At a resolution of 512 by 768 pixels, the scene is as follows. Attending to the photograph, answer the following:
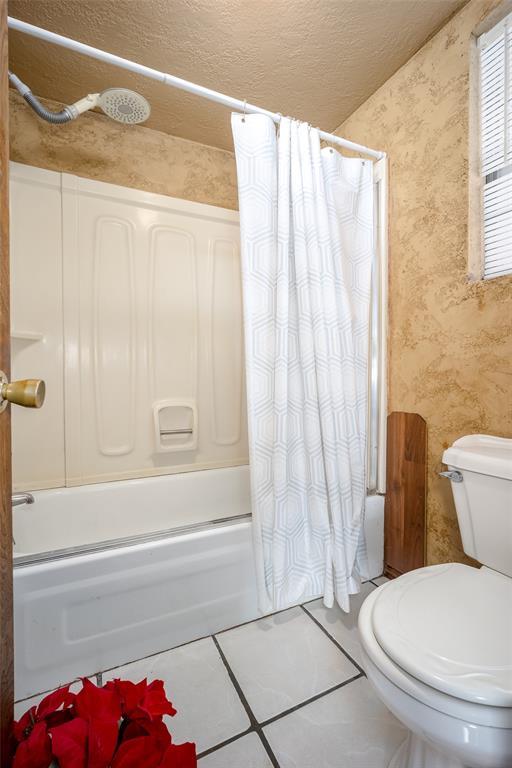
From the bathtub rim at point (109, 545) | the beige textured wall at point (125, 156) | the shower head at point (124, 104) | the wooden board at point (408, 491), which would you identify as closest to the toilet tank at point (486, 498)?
the wooden board at point (408, 491)

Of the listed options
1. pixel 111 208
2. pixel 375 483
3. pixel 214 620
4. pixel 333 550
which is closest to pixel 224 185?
pixel 111 208

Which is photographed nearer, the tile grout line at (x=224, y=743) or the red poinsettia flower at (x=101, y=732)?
the red poinsettia flower at (x=101, y=732)

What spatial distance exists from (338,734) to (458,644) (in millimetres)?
515

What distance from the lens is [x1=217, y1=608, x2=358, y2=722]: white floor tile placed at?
107 centimetres

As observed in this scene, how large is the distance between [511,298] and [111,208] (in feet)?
6.12

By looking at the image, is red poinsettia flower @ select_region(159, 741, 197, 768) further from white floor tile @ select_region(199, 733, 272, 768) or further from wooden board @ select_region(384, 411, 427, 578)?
wooden board @ select_region(384, 411, 427, 578)

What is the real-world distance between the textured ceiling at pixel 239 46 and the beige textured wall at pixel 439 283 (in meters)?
0.16

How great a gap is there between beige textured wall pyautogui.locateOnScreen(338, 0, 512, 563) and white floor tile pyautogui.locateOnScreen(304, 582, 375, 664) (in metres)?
0.40

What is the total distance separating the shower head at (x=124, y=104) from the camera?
130cm

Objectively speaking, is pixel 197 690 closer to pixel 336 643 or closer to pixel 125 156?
pixel 336 643

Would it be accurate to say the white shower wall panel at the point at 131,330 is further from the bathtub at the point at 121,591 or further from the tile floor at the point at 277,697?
the tile floor at the point at 277,697

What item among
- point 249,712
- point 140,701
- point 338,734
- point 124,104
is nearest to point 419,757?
point 338,734

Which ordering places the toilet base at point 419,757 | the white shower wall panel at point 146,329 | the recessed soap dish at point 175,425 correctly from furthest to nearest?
the recessed soap dish at point 175,425 < the white shower wall panel at point 146,329 < the toilet base at point 419,757

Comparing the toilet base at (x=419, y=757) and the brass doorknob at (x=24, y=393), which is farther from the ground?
the brass doorknob at (x=24, y=393)
